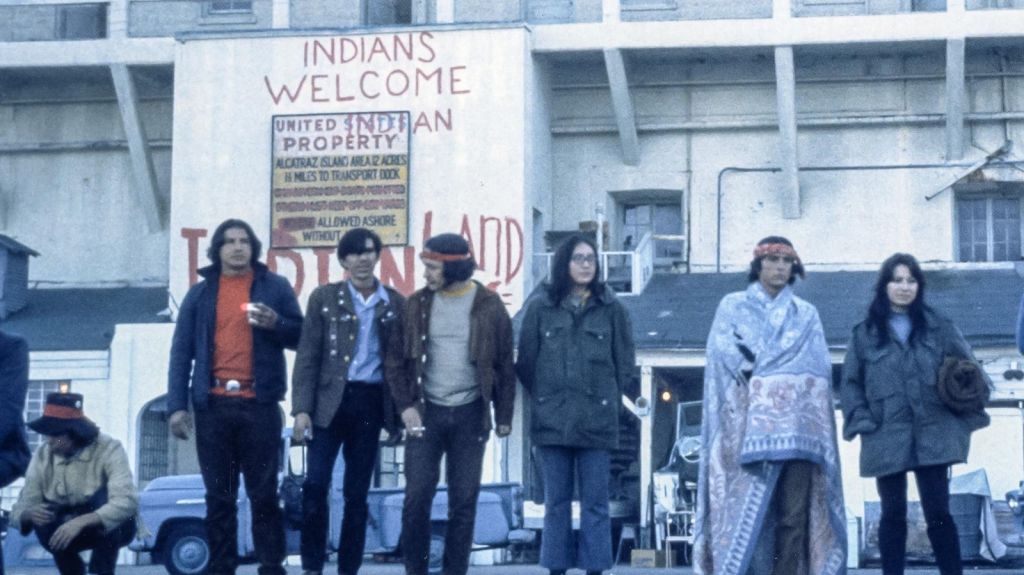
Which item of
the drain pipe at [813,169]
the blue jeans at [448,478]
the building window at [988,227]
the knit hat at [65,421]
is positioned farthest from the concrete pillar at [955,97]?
the knit hat at [65,421]

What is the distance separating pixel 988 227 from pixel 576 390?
1625 cm

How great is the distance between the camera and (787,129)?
24.2 m

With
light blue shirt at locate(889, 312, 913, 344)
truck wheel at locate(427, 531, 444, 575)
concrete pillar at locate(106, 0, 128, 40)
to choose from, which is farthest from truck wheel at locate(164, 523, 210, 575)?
light blue shirt at locate(889, 312, 913, 344)

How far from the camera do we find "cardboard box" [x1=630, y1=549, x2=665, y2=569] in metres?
20.7

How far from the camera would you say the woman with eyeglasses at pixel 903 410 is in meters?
9.80

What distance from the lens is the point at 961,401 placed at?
9805 mm

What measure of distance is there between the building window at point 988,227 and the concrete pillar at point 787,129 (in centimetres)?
237

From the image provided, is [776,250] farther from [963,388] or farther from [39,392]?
[39,392]

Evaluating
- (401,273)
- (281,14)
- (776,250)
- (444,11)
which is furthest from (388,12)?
(776,250)

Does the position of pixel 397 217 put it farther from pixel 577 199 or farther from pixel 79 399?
pixel 79 399

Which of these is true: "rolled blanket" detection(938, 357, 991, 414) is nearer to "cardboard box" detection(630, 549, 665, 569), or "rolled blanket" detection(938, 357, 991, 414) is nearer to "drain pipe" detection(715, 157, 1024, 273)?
"cardboard box" detection(630, 549, 665, 569)

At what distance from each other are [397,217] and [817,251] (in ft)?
19.3

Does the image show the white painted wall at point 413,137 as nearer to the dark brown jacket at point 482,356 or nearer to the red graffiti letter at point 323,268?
the red graffiti letter at point 323,268

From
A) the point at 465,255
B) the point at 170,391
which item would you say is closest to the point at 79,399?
the point at 170,391
